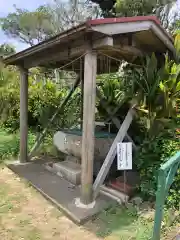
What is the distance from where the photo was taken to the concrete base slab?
12.0ft

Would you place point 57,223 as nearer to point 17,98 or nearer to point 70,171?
point 70,171

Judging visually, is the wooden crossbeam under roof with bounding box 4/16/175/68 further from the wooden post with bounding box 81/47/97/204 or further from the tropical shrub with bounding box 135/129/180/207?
the tropical shrub with bounding box 135/129/180/207

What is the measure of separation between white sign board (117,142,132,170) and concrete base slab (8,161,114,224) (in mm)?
656

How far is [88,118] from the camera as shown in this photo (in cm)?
380

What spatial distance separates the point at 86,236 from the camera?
319 centimetres

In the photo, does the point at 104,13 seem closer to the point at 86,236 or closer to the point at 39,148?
the point at 39,148

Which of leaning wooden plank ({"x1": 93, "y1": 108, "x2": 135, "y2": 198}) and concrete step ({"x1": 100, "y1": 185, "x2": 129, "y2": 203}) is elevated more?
leaning wooden plank ({"x1": 93, "y1": 108, "x2": 135, "y2": 198})

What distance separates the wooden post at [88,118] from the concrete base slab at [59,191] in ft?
0.76

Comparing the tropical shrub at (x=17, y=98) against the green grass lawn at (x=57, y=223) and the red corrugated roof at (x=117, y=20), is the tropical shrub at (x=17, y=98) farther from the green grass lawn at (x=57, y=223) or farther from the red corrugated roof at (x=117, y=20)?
the red corrugated roof at (x=117, y=20)

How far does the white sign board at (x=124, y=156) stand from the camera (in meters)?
3.94

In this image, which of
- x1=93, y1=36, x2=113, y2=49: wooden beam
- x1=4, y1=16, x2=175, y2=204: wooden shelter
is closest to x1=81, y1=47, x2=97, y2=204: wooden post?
x1=4, y1=16, x2=175, y2=204: wooden shelter

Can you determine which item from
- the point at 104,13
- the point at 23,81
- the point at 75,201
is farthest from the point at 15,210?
the point at 104,13

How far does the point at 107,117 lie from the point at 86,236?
122 inches

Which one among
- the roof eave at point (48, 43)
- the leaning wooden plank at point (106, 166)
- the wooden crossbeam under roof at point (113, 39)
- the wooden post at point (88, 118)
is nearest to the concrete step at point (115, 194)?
the leaning wooden plank at point (106, 166)
